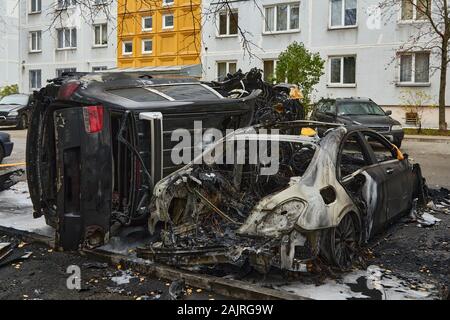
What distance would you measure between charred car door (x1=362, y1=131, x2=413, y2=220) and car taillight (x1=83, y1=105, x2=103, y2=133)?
2956 millimetres

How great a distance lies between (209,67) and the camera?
29.9 meters

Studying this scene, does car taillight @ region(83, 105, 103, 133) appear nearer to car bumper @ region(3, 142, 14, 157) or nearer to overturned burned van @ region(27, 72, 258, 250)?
overturned burned van @ region(27, 72, 258, 250)

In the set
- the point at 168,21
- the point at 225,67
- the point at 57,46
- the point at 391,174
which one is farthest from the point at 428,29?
the point at 57,46

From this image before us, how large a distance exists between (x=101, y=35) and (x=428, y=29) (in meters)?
20.2

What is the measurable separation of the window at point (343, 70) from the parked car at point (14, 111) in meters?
14.3

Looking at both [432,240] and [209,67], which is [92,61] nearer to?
[209,67]

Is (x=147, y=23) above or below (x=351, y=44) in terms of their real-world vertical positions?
above

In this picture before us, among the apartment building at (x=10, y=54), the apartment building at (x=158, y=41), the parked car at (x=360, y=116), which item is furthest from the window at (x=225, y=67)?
the apartment building at (x=10, y=54)

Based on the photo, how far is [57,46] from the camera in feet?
119

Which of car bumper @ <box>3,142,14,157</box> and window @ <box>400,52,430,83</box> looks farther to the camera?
window @ <box>400,52,430,83</box>

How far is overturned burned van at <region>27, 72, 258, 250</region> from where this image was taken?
5230 millimetres

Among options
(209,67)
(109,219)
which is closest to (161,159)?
(109,219)

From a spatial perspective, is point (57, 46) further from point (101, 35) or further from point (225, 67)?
point (225, 67)

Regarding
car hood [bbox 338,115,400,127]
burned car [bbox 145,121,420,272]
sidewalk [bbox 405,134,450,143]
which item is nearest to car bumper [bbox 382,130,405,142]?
car hood [bbox 338,115,400,127]
